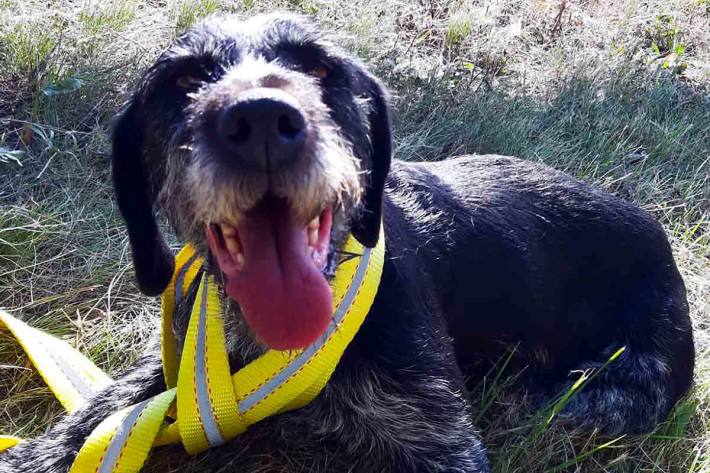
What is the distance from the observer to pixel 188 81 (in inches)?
92.0

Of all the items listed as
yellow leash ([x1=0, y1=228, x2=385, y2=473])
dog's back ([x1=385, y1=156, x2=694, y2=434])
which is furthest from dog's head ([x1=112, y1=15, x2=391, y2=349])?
dog's back ([x1=385, y1=156, x2=694, y2=434])

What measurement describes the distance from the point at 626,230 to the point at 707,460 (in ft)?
2.95

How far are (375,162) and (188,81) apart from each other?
627 mm

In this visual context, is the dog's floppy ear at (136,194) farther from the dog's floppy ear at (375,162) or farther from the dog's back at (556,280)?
the dog's back at (556,280)

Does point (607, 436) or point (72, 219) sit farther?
point (72, 219)

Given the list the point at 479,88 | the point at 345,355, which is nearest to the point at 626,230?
the point at 345,355

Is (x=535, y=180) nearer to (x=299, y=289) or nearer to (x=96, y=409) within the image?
(x=299, y=289)

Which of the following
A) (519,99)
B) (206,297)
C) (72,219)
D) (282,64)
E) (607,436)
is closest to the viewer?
(282,64)

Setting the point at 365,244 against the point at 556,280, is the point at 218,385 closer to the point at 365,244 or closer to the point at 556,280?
the point at 365,244

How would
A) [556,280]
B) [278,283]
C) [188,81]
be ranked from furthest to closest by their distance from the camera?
[556,280], [188,81], [278,283]

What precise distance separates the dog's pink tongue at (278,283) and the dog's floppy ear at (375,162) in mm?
375

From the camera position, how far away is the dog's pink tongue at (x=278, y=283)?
6.83 ft

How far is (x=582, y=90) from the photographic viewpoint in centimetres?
554

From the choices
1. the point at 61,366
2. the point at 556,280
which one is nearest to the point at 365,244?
the point at 556,280
